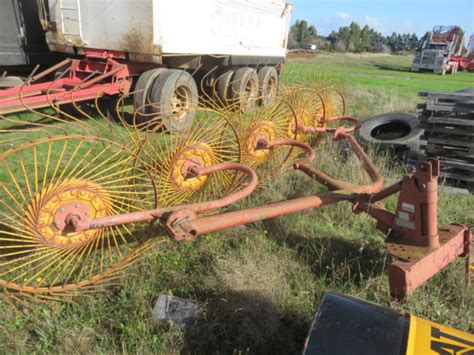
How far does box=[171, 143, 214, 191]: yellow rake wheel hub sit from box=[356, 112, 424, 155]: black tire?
2.79 meters

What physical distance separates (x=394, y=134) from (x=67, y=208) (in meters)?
5.14

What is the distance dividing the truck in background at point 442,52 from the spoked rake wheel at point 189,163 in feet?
93.7

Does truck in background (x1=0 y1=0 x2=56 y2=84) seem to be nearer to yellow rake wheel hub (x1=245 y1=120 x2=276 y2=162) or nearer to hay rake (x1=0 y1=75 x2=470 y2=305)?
hay rake (x1=0 y1=75 x2=470 y2=305)

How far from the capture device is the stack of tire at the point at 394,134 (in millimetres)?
5137

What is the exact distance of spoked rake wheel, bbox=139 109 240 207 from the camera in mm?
3199

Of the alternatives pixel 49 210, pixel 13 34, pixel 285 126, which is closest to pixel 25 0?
pixel 13 34

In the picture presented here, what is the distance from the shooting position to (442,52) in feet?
92.4

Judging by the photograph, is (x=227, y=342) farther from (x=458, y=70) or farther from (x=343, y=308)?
(x=458, y=70)

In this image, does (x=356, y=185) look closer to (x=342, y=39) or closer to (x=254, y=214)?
(x=254, y=214)

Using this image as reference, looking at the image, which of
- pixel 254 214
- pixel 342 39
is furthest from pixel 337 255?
pixel 342 39

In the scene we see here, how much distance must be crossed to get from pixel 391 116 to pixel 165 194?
4216 mm

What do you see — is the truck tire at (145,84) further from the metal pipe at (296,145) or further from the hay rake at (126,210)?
the metal pipe at (296,145)

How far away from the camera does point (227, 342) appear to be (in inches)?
83.3

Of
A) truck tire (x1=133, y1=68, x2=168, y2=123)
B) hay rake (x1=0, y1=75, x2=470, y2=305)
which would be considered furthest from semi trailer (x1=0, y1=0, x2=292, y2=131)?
hay rake (x1=0, y1=75, x2=470, y2=305)
